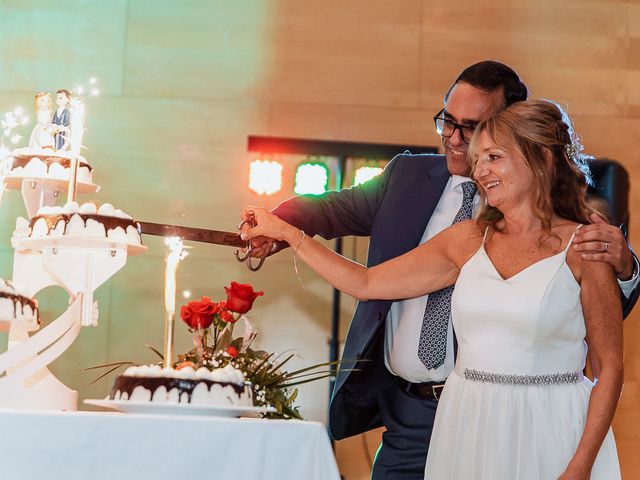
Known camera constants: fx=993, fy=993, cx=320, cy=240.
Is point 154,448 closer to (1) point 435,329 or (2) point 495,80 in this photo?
(1) point 435,329

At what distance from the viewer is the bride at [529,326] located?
2365mm

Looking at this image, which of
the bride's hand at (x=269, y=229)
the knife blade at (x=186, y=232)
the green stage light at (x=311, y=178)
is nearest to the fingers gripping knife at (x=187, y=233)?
the knife blade at (x=186, y=232)

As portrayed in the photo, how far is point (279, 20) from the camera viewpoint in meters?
6.33

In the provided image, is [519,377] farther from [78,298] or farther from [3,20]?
[3,20]

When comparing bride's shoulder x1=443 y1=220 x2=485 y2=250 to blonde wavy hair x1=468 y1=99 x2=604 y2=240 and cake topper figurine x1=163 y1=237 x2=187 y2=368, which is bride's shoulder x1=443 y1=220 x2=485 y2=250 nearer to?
blonde wavy hair x1=468 y1=99 x2=604 y2=240

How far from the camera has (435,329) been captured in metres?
2.95

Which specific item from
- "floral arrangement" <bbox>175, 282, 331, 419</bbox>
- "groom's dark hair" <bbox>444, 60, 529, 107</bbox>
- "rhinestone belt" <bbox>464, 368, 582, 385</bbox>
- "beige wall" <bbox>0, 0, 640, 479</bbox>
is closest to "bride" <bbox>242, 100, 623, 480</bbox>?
"rhinestone belt" <bbox>464, 368, 582, 385</bbox>

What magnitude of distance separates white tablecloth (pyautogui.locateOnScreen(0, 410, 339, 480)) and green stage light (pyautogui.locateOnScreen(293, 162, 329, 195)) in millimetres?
3983

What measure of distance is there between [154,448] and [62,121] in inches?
59.9

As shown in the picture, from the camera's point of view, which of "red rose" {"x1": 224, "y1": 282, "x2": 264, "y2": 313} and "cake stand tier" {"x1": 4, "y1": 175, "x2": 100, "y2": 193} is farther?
"cake stand tier" {"x1": 4, "y1": 175, "x2": 100, "y2": 193}

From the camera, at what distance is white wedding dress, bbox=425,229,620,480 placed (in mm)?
2373

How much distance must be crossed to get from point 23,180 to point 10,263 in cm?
313

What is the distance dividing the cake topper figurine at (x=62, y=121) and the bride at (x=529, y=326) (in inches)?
52.9

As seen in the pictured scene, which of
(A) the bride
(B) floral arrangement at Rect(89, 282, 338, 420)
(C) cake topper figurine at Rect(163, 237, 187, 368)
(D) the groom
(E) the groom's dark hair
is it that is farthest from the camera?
(E) the groom's dark hair
